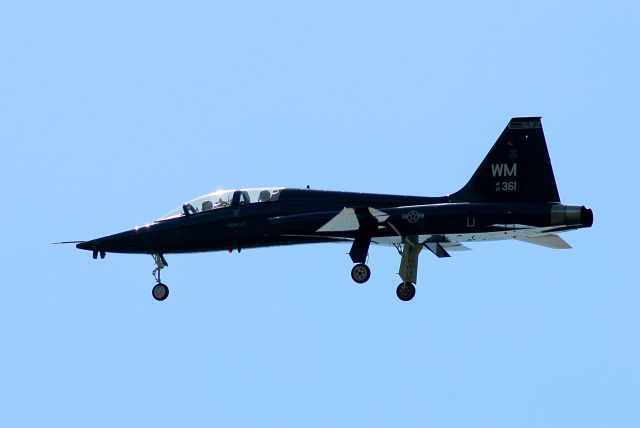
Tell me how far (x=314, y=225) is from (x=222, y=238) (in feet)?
11.4

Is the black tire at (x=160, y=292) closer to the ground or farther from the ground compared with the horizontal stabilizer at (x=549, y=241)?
closer to the ground

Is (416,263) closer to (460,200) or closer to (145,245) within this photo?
(460,200)

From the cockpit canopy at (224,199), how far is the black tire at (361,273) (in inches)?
149

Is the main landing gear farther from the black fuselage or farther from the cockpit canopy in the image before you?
the cockpit canopy

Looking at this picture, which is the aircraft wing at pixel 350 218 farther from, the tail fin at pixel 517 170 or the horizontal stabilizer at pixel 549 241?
the horizontal stabilizer at pixel 549 241

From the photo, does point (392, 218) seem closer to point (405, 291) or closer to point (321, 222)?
point (321, 222)

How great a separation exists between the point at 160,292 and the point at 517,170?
12.6 meters

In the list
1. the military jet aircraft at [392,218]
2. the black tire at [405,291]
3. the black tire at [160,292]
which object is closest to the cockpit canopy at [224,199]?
the military jet aircraft at [392,218]

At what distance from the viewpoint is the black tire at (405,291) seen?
60.7 meters

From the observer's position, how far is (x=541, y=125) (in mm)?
58844

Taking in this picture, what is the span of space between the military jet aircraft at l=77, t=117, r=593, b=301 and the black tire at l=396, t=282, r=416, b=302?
0.10 ft

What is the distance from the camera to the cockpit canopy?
62.2m

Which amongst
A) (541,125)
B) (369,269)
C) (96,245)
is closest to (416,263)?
(369,269)

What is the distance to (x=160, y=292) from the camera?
209 feet
